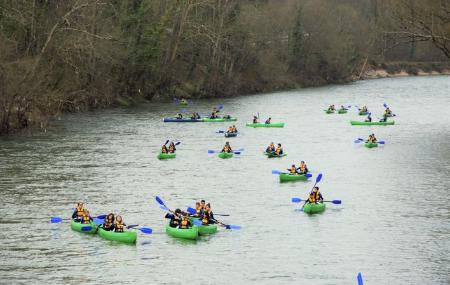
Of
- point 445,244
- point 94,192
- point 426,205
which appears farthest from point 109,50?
point 445,244

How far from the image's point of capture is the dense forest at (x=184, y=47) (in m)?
59.0

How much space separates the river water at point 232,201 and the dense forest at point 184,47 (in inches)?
176

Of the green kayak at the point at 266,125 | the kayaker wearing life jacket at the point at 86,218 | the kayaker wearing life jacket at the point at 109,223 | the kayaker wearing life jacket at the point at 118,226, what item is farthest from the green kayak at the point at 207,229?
the green kayak at the point at 266,125

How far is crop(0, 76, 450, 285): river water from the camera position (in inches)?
1099

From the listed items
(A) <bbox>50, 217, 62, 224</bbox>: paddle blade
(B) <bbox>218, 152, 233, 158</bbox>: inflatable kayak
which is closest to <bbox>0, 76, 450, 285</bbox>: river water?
(A) <bbox>50, 217, 62, 224</bbox>: paddle blade

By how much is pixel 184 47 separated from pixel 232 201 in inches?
2279

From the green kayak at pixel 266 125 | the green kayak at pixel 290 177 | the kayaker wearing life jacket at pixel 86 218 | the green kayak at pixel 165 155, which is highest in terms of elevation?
the green kayak at pixel 266 125

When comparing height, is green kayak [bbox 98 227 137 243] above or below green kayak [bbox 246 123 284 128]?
below

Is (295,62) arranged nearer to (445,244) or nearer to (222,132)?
(222,132)

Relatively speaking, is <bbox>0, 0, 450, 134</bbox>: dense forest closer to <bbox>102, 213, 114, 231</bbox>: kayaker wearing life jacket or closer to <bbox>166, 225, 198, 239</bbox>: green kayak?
<bbox>102, 213, 114, 231</bbox>: kayaker wearing life jacket

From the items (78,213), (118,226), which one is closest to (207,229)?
(118,226)

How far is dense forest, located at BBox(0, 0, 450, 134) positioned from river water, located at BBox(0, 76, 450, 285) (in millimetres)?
4474

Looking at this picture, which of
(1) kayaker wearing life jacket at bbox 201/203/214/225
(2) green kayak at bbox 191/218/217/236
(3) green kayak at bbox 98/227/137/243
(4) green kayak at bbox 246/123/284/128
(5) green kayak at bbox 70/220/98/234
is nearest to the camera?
(3) green kayak at bbox 98/227/137/243

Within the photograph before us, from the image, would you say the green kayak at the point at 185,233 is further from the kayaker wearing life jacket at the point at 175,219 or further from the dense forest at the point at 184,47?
the dense forest at the point at 184,47
